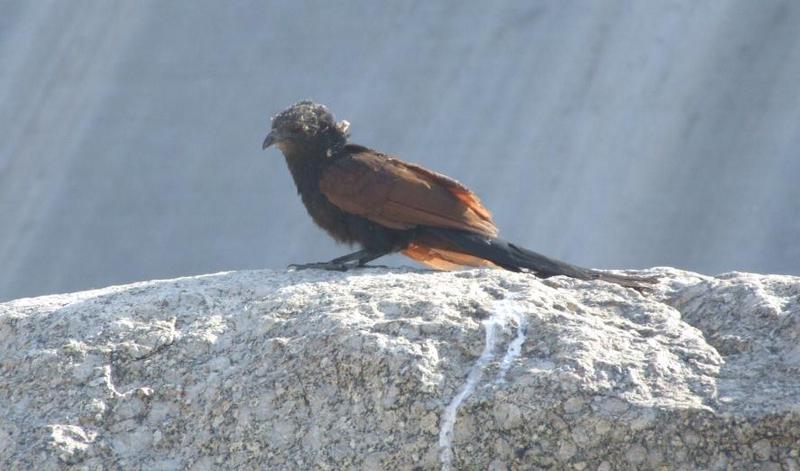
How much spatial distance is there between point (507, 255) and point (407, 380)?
1.43 metres

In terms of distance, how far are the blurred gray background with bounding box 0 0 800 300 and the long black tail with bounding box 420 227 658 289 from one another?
5074mm

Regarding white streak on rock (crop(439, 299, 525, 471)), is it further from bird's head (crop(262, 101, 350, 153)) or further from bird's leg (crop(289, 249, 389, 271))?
bird's head (crop(262, 101, 350, 153))

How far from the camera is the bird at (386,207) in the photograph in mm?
4625

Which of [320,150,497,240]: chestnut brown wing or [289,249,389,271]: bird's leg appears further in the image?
[320,150,497,240]: chestnut brown wing

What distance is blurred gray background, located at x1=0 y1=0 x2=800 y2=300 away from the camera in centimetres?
977

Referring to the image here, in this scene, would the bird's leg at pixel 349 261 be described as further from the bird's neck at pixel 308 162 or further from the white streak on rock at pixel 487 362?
the white streak on rock at pixel 487 362

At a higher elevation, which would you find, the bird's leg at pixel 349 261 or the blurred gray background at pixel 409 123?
the blurred gray background at pixel 409 123

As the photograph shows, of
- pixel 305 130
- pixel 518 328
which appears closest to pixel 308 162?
pixel 305 130

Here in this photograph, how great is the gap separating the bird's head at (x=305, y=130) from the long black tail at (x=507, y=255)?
0.68 m

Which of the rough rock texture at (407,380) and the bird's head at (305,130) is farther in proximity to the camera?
the bird's head at (305,130)

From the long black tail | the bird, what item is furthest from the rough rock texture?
the bird

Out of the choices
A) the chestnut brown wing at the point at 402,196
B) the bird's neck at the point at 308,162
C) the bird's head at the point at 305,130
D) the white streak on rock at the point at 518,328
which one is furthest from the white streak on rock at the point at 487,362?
the bird's head at the point at 305,130

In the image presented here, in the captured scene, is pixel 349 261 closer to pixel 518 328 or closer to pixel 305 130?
pixel 305 130

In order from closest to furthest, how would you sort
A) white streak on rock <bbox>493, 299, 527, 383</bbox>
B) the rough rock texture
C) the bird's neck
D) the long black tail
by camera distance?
the rough rock texture
white streak on rock <bbox>493, 299, 527, 383</bbox>
the long black tail
the bird's neck
